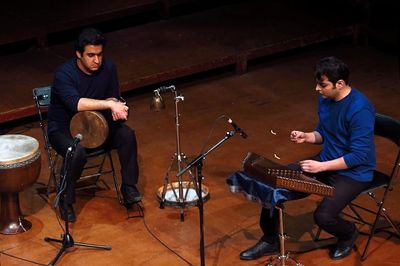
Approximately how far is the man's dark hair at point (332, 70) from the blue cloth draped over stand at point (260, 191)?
782 mm

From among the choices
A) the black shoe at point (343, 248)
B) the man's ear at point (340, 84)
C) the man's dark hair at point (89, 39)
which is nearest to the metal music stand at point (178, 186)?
the man's dark hair at point (89, 39)

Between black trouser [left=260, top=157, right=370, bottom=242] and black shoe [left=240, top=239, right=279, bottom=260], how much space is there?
0.04 meters

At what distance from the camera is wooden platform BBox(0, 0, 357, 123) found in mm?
8727

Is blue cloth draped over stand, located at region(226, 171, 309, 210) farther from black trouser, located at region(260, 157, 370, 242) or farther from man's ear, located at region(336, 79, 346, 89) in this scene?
Answer: man's ear, located at region(336, 79, 346, 89)

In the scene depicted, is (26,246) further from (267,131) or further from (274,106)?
(274,106)

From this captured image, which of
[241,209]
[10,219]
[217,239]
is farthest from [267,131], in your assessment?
[10,219]

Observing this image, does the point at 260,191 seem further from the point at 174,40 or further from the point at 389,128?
the point at 174,40

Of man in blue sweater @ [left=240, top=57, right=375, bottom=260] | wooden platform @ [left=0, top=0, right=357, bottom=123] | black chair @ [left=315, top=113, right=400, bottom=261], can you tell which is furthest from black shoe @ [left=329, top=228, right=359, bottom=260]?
wooden platform @ [left=0, top=0, right=357, bottom=123]

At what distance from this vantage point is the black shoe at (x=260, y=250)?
598 centimetres

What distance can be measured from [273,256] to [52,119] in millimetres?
2016

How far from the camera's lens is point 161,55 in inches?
367

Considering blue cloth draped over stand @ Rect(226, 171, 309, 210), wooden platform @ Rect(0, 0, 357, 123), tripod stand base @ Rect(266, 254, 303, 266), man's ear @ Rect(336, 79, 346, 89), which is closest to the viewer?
blue cloth draped over stand @ Rect(226, 171, 309, 210)

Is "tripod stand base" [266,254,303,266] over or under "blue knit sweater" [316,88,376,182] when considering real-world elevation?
under

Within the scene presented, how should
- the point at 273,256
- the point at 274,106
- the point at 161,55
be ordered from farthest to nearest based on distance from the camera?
1. the point at 161,55
2. the point at 274,106
3. the point at 273,256
